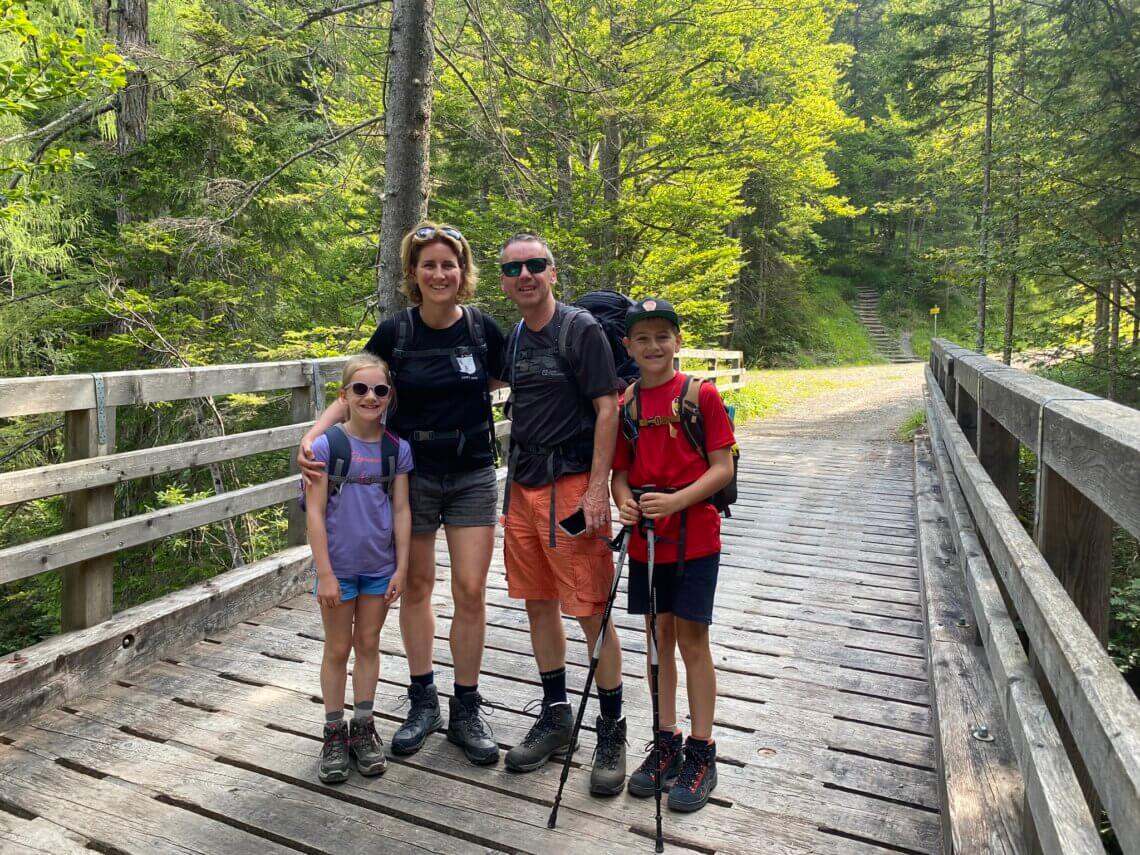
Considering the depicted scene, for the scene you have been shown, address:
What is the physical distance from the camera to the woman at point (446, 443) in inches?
126

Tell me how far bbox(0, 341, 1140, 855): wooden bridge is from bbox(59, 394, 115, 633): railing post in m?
0.01

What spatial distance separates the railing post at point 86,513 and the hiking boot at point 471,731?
5.88 feet

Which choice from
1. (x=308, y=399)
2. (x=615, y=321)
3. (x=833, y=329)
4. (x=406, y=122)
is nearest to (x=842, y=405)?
(x=406, y=122)

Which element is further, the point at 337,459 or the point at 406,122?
the point at 406,122

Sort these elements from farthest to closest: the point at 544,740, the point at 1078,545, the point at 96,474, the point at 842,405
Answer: the point at 842,405 → the point at 96,474 → the point at 544,740 → the point at 1078,545

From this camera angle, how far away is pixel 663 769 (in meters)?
2.96

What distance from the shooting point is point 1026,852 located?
6.73 feet

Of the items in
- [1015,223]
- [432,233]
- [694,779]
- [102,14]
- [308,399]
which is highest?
[102,14]

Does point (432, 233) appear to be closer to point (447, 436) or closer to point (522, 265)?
point (522, 265)

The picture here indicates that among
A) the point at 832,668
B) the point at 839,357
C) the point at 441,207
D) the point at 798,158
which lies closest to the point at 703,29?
the point at 441,207

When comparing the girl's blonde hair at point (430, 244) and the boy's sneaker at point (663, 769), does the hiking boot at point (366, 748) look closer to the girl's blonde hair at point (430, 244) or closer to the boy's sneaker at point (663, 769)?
the boy's sneaker at point (663, 769)

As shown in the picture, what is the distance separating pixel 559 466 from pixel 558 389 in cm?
29

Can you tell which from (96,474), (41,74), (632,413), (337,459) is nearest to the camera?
(632,413)

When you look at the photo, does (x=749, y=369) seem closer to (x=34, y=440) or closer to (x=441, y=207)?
(x=441, y=207)
